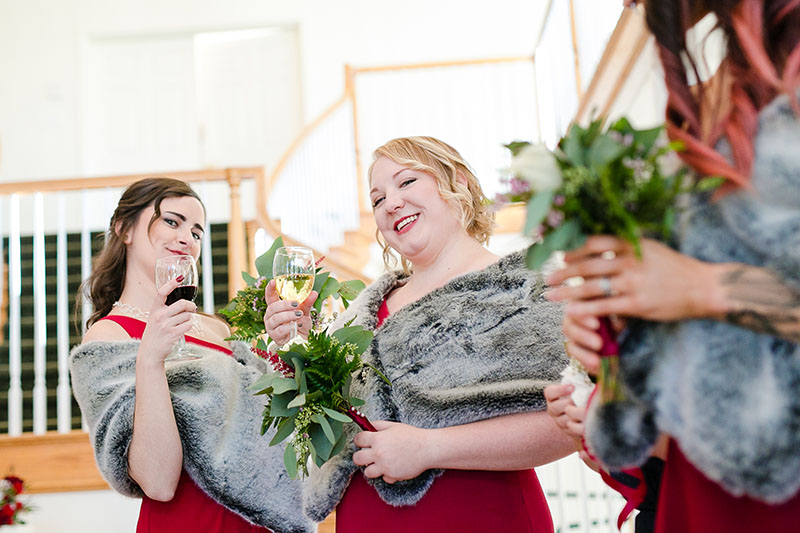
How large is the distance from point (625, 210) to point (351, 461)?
3.12 feet

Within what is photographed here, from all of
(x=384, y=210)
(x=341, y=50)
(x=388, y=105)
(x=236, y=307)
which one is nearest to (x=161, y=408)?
(x=236, y=307)

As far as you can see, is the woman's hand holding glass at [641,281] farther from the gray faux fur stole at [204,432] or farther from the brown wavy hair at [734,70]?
the gray faux fur stole at [204,432]

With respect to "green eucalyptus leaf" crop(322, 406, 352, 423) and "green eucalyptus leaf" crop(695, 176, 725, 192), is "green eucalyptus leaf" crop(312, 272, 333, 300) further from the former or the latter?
"green eucalyptus leaf" crop(695, 176, 725, 192)

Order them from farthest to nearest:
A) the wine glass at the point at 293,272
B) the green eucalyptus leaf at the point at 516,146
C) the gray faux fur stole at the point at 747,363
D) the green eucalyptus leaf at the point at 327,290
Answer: the green eucalyptus leaf at the point at 327,290, the wine glass at the point at 293,272, the green eucalyptus leaf at the point at 516,146, the gray faux fur stole at the point at 747,363

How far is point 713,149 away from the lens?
2.79 ft

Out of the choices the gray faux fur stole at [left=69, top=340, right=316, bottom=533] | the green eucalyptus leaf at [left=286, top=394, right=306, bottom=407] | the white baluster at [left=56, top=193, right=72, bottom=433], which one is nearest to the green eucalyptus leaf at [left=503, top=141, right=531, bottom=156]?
the green eucalyptus leaf at [left=286, top=394, right=306, bottom=407]

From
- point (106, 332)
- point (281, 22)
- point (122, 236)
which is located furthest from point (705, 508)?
point (281, 22)

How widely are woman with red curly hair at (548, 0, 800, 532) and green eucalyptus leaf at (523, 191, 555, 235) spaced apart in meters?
0.07

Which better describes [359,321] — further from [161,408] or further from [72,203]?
[72,203]

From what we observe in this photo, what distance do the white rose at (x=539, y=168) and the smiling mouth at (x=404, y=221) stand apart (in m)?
0.86

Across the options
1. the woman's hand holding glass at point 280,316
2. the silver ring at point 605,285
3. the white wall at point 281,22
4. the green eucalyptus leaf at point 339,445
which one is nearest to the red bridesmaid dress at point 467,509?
the green eucalyptus leaf at point 339,445

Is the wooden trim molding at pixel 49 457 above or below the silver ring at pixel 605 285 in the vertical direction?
below

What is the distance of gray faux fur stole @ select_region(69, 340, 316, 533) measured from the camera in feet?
5.90

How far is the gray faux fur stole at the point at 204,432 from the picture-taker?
1797 mm
